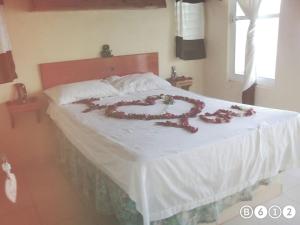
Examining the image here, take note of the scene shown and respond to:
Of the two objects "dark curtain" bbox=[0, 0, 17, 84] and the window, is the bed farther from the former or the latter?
the window

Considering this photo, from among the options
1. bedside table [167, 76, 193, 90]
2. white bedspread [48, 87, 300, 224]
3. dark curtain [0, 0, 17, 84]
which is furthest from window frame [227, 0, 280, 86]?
dark curtain [0, 0, 17, 84]

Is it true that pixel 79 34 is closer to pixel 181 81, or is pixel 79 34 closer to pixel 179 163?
pixel 181 81

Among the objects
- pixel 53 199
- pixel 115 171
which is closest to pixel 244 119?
pixel 115 171

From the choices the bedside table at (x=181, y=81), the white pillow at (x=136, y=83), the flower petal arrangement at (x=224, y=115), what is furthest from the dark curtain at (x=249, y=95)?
the flower petal arrangement at (x=224, y=115)

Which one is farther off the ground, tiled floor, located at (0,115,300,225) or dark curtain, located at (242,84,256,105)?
dark curtain, located at (242,84,256,105)

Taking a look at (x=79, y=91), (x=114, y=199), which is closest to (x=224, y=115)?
(x=114, y=199)

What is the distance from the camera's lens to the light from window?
3.22m

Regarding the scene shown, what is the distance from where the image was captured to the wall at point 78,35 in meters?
2.98

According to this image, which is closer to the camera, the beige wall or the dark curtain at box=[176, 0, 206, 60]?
the beige wall

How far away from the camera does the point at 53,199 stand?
8.16 feet

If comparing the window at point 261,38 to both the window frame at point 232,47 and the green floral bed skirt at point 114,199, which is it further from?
the green floral bed skirt at point 114,199

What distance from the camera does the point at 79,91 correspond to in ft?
9.78

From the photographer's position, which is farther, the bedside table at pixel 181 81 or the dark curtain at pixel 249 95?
the bedside table at pixel 181 81

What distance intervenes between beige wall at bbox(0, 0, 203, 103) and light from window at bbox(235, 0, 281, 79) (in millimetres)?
887
